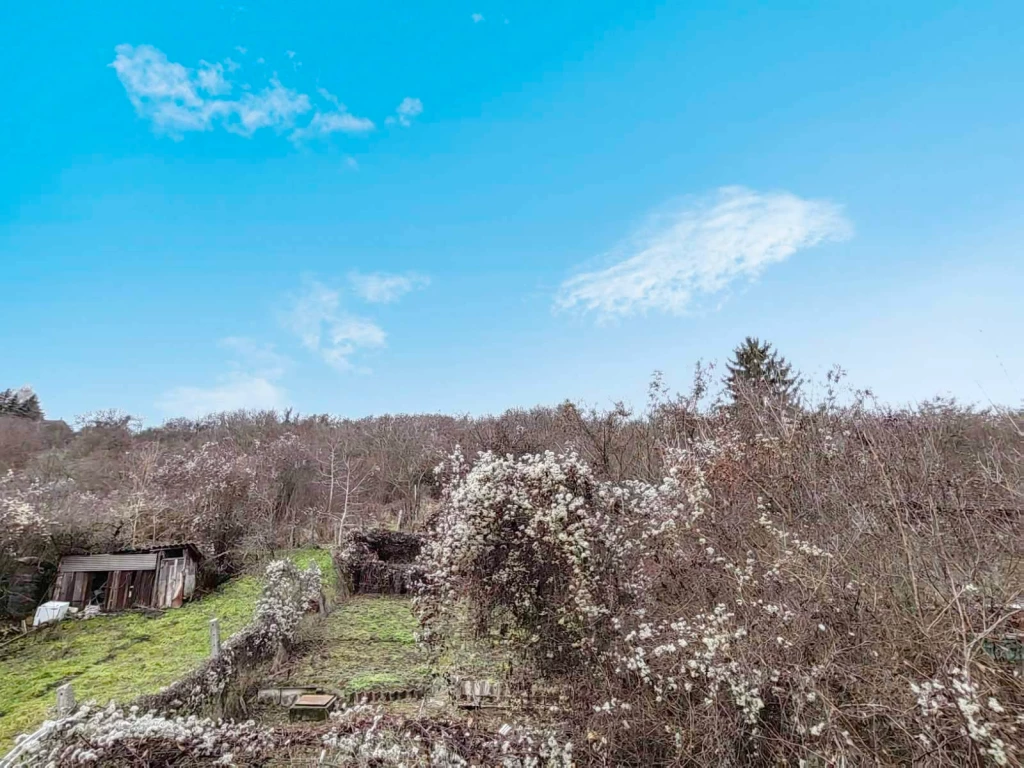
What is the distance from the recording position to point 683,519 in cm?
469

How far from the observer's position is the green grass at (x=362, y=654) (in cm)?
697

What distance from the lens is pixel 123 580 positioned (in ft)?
34.3

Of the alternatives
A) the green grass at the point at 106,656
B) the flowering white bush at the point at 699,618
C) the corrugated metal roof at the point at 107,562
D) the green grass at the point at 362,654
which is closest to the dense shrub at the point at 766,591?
the flowering white bush at the point at 699,618

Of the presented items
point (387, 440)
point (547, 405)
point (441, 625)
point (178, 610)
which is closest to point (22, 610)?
point (178, 610)

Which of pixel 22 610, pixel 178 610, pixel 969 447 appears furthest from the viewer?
pixel 178 610

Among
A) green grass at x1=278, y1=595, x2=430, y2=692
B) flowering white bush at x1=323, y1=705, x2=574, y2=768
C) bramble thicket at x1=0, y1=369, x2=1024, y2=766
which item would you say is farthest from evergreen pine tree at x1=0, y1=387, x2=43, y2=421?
flowering white bush at x1=323, y1=705, x2=574, y2=768

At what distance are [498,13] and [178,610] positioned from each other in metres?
12.4

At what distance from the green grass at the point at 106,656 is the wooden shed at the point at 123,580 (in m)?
0.48

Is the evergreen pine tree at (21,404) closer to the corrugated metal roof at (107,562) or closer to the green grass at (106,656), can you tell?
the corrugated metal roof at (107,562)

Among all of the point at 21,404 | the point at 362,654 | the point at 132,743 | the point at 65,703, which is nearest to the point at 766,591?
the point at 132,743

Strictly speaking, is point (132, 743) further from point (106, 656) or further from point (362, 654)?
point (106, 656)

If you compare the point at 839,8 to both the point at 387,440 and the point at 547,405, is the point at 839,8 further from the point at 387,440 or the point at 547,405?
the point at 387,440

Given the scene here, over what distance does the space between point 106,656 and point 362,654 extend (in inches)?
146

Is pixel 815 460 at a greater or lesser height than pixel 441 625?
greater
